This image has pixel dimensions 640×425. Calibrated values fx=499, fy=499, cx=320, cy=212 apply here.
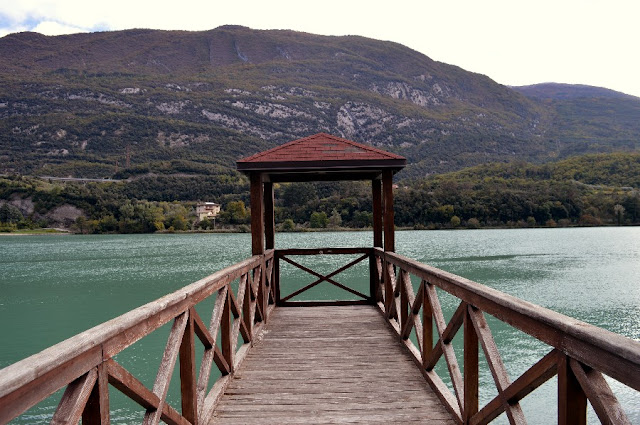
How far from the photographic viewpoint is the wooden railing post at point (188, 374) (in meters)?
2.65

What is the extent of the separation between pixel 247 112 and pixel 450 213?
64.9 m

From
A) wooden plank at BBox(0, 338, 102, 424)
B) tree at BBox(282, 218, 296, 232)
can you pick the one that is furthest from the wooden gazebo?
tree at BBox(282, 218, 296, 232)

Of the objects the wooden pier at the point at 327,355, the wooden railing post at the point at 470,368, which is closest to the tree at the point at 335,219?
the wooden pier at the point at 327,355

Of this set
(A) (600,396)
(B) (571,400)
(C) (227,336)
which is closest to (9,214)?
(C) (227,336)

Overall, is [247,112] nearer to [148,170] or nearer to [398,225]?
[148,170]

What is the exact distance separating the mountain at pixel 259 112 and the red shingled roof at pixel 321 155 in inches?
2969

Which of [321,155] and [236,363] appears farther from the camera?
[321,155]

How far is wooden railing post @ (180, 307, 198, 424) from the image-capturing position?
2648mm

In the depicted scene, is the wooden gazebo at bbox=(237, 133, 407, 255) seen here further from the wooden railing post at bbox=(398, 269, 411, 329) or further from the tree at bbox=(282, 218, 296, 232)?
the tree at bbox=(282, 218, 296, 232)

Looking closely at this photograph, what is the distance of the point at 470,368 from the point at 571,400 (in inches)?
42.9

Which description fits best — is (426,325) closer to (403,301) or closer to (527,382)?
(403,301)

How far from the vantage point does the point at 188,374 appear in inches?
105

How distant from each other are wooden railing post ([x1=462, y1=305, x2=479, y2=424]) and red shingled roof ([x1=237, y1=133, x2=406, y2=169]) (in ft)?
10.7

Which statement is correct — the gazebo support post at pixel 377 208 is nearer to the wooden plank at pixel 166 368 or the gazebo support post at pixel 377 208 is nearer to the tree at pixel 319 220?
the wooden plank at pixel 166 368
